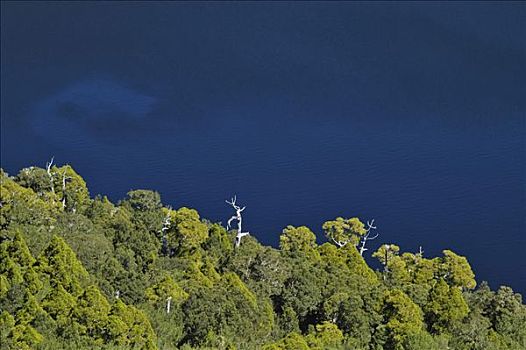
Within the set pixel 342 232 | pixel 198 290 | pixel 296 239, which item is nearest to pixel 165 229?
pixel 296 239

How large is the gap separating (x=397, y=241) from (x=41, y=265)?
20997 mm

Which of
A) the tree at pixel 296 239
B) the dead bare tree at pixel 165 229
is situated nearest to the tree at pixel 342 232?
the tree at pixel 296 239

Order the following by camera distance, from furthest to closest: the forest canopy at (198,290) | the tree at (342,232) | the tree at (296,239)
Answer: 1. the tree at (342,232)
2. the tree at (296,239)
3. the forest canopy at (198,290)

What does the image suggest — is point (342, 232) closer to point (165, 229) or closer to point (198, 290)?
point (165, 229)

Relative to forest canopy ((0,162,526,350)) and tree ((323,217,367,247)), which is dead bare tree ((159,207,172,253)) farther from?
tree ((323,217,367,247))

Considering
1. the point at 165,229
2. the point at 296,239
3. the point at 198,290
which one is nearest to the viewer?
the point at 198,290

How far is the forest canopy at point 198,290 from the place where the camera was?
21625mm

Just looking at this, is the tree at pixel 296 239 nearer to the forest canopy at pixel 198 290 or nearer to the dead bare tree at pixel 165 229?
the forest canopy at pixel 198 290

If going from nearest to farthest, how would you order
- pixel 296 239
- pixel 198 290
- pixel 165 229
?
pixel 198 290
pixel 165 229
pixel 296 239

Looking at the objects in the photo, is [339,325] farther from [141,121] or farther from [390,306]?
[141,121]

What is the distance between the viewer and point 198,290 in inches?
961

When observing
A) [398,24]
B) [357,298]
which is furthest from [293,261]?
[398,24]

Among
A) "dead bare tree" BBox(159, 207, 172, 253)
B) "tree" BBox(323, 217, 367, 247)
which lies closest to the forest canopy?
"dead bare tree" BBox(159, 207, 172, 253)

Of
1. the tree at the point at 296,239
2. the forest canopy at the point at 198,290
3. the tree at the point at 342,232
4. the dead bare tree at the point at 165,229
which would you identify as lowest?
the forest canopy at the point at 198,290
